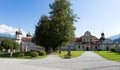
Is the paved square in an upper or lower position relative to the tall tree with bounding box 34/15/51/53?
lower

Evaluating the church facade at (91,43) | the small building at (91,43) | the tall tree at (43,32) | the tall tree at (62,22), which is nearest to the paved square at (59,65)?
the tall tree at (62,22)

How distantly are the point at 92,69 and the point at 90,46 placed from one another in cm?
11243

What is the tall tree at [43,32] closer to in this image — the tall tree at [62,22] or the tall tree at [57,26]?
the tall tree at [57,26]

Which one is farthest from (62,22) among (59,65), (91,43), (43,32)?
(91,43)

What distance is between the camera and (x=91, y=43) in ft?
438

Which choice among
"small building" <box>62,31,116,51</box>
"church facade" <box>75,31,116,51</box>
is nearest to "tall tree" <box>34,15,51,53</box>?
"small building" <box>62,31,116,51</box>

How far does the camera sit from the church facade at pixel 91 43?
132 m

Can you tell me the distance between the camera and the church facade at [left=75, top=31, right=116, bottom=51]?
132 m

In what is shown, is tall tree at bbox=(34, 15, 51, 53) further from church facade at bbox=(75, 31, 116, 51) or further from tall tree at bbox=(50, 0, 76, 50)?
church facade at bbox=(75, 31, 116, 51)

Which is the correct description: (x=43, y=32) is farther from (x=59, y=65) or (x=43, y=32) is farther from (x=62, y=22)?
(x=59, y=65)

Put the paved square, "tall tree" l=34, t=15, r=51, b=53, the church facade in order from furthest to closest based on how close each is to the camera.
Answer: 1. the church facade
2. "tall tree" l=34, t=15, r=51, b=53
3. the paved square

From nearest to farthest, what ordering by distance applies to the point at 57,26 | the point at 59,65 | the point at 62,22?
the point at 59,65 < the point at 57,26 < the point at 62,22

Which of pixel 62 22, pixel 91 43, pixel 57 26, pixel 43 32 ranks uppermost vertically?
pixel 62 22

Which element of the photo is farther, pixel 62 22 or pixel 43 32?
pixel 43 32
